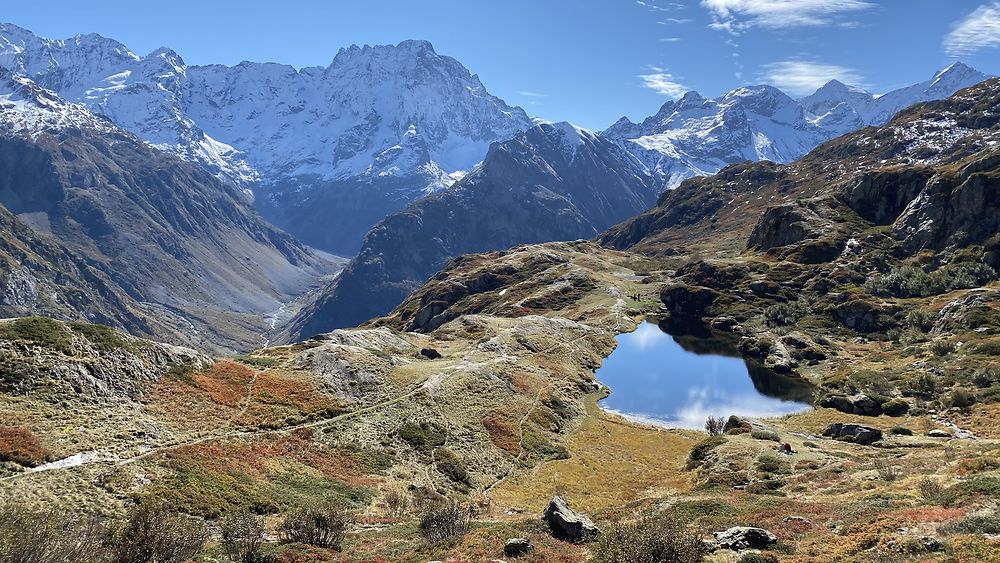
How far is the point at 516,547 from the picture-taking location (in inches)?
1104

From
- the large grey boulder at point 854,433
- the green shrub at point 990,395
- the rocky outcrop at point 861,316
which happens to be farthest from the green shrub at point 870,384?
the rocky outcrop at point 861,316

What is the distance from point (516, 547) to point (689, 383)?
101 m

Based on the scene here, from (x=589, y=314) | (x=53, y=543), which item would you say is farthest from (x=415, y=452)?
(x=589, y=314)

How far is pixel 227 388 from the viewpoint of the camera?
195 feet

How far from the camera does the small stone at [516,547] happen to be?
27.8 metres

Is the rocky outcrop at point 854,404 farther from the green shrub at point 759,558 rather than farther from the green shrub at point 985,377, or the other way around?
the green shrub at point 759,558

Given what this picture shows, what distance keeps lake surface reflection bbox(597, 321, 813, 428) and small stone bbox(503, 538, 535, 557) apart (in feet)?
228

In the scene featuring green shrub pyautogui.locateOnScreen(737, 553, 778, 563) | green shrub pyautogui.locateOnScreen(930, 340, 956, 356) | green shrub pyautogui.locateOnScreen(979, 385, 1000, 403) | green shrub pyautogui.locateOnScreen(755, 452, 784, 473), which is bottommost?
green shrub pyautogui.locateOnScreen(737, 553, 778, 563)

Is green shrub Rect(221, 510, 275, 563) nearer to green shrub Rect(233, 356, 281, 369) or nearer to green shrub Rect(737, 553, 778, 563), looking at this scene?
green shrub Rect(737, 553, 778, 563)

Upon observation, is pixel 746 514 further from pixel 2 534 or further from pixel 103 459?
pixel 103 459

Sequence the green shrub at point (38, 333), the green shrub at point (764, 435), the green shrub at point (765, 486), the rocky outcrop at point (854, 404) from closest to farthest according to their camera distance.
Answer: the green shrub at point (765, 486)
the green shrub at point (38, 333)
the green shrub at point (764, 435)
the rocky outcrop at point (854, 404)

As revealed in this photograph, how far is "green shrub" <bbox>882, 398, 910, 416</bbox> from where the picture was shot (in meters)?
84.2

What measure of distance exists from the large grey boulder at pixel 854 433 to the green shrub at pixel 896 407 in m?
16.4

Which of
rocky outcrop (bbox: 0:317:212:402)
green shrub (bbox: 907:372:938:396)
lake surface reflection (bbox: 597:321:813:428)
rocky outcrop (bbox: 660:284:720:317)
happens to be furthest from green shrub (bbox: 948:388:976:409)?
rocky outcrop (bbox: 660:284:720:317)
